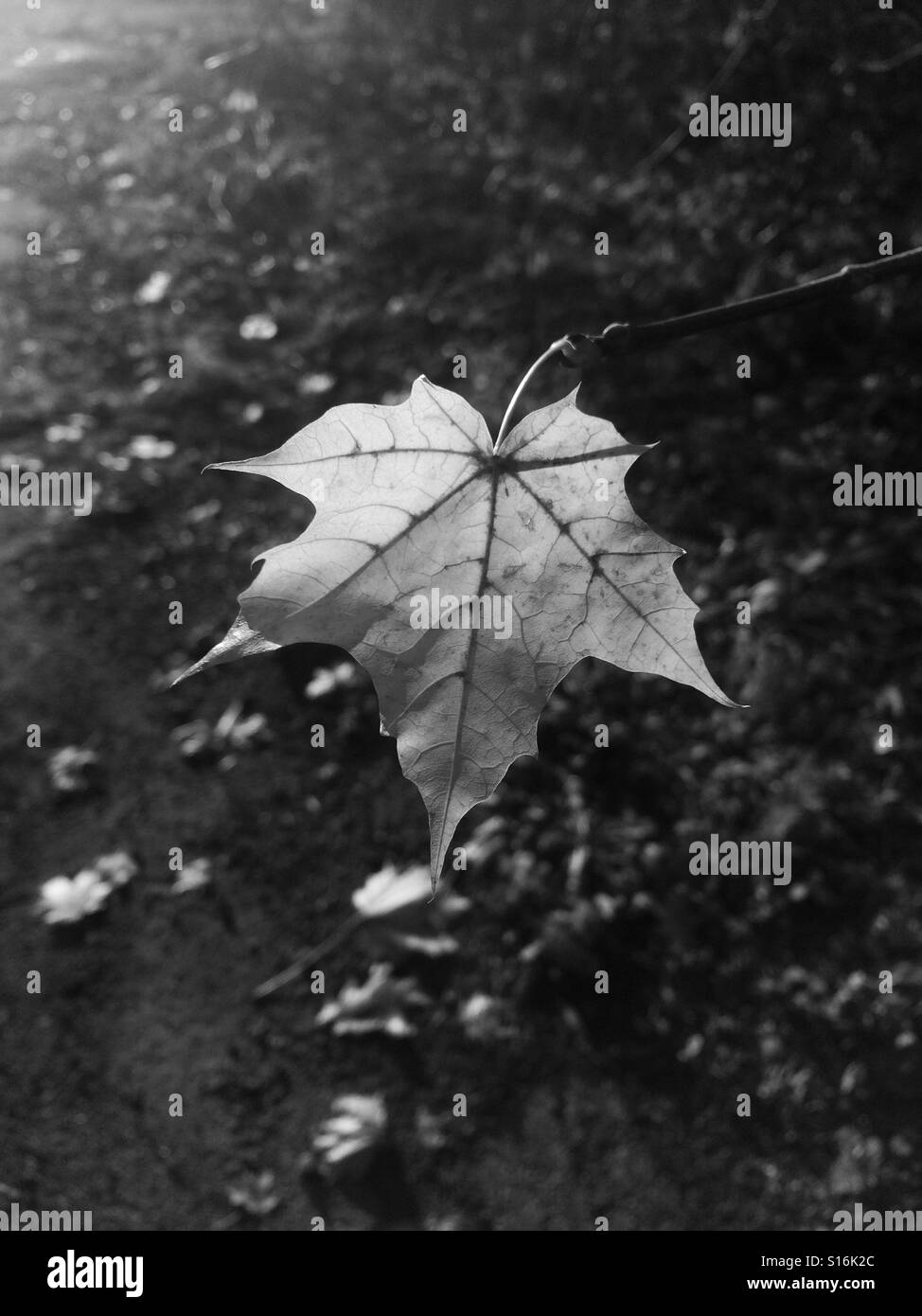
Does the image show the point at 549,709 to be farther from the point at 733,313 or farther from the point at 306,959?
the point at 733,313

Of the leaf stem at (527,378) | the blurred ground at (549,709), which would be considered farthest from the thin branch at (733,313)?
the blurred ground at (549,709)

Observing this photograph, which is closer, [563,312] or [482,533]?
[482,533]

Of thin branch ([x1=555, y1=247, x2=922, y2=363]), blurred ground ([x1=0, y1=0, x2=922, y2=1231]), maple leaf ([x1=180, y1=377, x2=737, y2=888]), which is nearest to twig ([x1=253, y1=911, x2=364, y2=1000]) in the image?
blurred ground ([x1=0, y1=0, x2=922, y2=1231])

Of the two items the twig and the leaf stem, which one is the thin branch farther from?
the twig

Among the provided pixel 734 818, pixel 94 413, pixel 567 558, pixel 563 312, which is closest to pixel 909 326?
pixel 563 312

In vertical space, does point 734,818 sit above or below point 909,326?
below

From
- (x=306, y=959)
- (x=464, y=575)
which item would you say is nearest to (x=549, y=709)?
(x=306, y=959)
